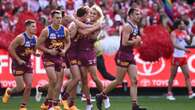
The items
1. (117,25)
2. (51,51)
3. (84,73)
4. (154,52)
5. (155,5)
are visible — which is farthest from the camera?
(155,5)

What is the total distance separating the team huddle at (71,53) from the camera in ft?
52.0

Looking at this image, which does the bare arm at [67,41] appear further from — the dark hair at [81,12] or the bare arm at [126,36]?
the bare arm at [126,36]

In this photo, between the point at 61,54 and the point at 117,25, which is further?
the point at 117,25

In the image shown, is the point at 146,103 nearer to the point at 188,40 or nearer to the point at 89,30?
the point at 188,40

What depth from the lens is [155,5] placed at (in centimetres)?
2756

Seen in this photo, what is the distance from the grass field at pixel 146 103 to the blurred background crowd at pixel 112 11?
12.1ft

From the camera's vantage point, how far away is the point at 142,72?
2248 centimetres

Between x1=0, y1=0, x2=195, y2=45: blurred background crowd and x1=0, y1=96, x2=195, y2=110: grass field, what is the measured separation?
3.68 meters

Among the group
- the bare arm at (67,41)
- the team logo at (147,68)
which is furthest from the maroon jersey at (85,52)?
the team logo at (147,68)

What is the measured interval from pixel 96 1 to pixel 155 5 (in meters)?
2.26

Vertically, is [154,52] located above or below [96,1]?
below

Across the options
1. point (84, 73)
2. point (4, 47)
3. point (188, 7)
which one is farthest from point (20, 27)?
point (188, 7)

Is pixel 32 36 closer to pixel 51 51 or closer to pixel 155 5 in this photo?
pixel 51 51

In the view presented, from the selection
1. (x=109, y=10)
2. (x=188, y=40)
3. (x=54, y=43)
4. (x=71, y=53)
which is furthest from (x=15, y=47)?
(x=109, y=10)
